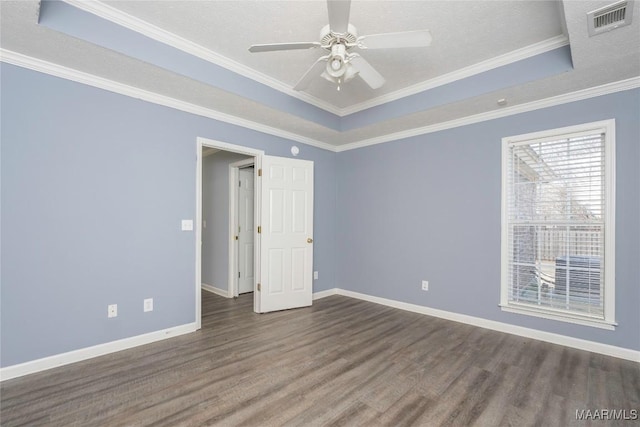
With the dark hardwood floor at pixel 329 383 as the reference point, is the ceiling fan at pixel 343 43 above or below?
above

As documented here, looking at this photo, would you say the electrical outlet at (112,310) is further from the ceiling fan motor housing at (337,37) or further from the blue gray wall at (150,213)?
the ceiling fan motor housing at (337,37)

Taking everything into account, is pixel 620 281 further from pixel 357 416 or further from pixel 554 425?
pixel 357 416

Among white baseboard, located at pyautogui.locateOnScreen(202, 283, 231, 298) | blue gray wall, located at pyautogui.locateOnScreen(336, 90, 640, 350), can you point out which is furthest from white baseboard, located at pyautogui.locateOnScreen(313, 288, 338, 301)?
white baseboard, located at pyautogui.locateOnScreen(202, 283, 231, 298)

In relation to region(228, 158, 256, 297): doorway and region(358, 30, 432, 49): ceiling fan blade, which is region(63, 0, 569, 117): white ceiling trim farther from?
region(228, 158, 256, 297): doorway

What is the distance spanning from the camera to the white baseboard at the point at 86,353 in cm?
234

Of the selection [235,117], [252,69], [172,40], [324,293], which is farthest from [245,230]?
[172,40]

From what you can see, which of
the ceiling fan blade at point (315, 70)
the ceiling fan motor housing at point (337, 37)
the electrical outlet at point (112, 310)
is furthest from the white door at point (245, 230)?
the ceiling fan motor housing at point (337, 37)

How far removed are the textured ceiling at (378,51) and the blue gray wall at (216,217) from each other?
1658 millimetres

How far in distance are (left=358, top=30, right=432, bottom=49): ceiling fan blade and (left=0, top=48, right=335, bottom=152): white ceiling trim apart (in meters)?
2.21

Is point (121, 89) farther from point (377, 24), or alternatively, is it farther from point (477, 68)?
point (477, 68)

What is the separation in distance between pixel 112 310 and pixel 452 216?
399 cm

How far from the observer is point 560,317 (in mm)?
3020

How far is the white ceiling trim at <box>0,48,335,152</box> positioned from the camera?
2.38m

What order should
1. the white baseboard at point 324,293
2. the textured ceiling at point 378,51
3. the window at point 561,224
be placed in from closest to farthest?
the textured ceiling at point 378,51, the window at point 561,224, the white baseboard at point 324,293
